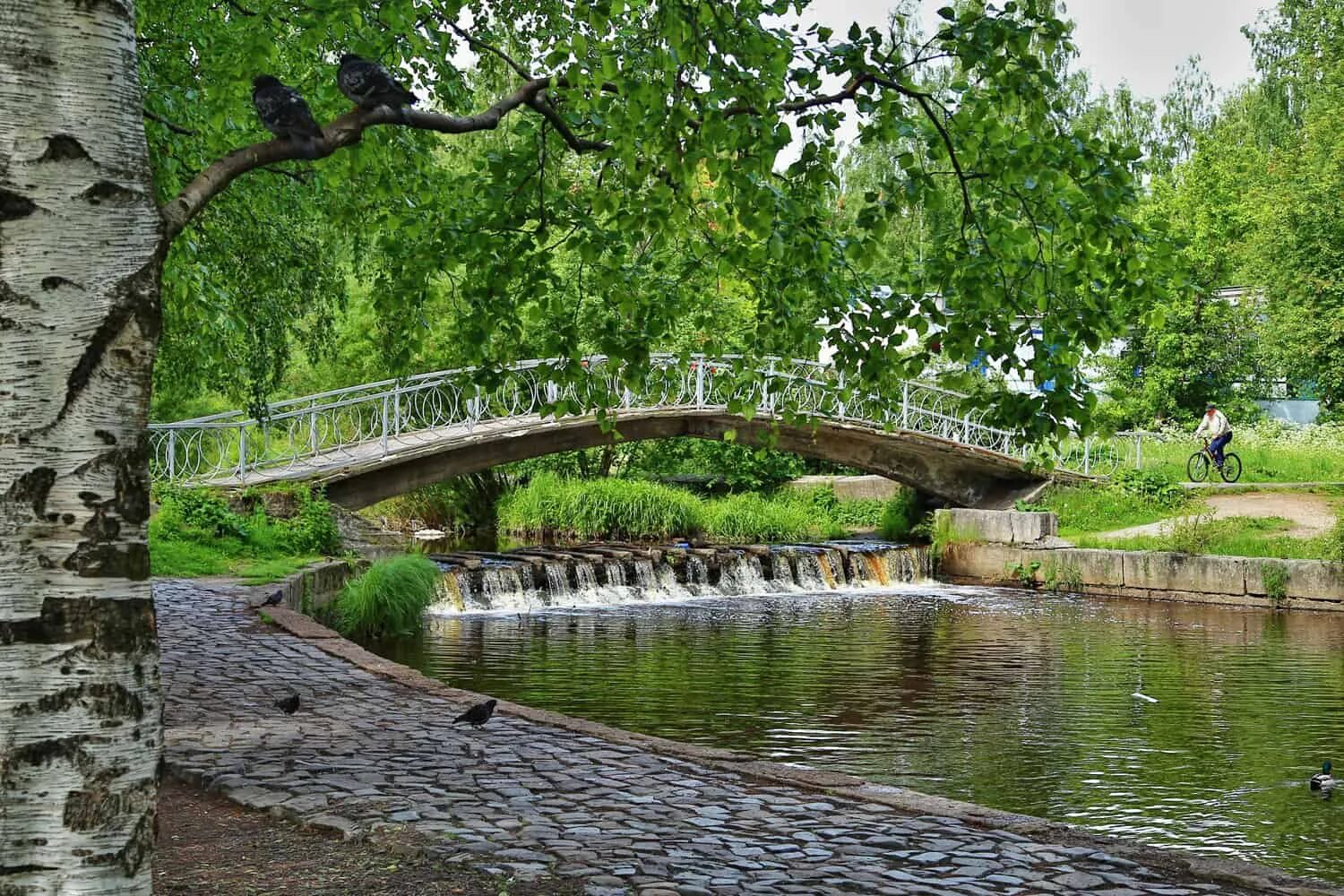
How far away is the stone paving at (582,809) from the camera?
4977mm

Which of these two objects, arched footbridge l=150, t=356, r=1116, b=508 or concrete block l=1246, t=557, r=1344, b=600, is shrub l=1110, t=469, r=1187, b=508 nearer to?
arched footbridge l=150, t=356, r=1116, b=508

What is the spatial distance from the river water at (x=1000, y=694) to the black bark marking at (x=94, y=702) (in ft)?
20.3

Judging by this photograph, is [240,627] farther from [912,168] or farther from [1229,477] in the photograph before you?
[1229,477]

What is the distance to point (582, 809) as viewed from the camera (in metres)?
5.95

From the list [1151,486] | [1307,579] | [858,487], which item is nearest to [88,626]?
[1307,579]

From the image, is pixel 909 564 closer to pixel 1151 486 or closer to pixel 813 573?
pixel 813 573

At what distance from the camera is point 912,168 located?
5.20 meters

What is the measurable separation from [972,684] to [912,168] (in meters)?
9.01

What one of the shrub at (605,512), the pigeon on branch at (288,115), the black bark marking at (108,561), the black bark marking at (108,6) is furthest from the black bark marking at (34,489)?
the shrub at (605,512)

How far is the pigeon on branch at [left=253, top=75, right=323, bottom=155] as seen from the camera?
4227 mm

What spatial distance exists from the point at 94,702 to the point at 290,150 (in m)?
1.82

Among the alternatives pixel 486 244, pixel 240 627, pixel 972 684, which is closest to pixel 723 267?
pixel 486 244

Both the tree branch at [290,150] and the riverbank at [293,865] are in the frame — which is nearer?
the tree branch at [290,150]

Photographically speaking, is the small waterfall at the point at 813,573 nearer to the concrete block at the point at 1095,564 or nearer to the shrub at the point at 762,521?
the concrete block at the point at 1095,564
